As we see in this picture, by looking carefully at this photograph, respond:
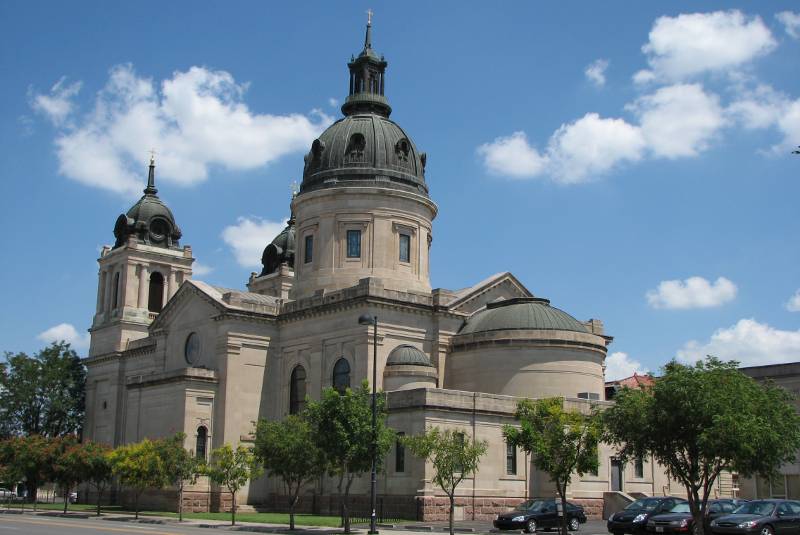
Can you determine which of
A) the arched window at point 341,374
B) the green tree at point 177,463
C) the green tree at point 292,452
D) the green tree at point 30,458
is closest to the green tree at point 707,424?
the green tree at point 292,452

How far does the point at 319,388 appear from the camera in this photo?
199 ft

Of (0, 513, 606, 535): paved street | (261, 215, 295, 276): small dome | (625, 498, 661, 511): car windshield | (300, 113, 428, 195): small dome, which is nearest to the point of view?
(0, 513, 606, 535): paved street

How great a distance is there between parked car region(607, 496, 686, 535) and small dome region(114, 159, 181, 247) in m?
58.2

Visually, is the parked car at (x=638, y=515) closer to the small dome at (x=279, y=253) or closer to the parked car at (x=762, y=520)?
the parked car at (x=762, y=520)

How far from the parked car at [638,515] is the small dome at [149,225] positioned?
2293 inches

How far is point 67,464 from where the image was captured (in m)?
61.8

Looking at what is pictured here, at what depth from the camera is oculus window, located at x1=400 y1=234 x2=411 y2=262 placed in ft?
216

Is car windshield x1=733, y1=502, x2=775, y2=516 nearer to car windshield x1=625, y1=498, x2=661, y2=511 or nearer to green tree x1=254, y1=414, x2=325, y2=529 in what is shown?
car windshield x1=625, y1=498, x2=661, y2=511

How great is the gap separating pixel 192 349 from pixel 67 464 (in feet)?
35.7

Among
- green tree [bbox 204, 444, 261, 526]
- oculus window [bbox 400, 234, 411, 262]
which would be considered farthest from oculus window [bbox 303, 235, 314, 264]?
green tree [bbox 204, 444, 261, 526]

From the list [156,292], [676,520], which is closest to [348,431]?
[676,520]

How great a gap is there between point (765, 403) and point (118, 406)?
60.6 metres

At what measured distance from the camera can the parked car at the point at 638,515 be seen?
123 ft

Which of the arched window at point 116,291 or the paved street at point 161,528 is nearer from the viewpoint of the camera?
the paved street at point 161,528
